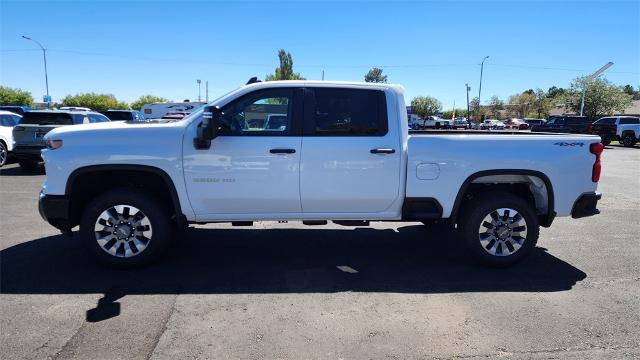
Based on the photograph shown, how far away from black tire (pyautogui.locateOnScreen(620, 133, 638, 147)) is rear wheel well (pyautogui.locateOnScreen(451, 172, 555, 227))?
2962cm

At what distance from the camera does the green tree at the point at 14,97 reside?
234 feet

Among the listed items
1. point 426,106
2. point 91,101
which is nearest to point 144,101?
point 91,101

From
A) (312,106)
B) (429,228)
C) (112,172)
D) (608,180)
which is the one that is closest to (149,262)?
(112,172)

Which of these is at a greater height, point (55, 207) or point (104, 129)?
point (104, 129)

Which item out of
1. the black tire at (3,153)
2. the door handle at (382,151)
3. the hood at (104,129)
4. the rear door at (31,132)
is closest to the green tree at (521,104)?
the rear door at (31,132)

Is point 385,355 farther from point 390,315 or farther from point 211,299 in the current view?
point 211,299

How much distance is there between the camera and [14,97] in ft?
238

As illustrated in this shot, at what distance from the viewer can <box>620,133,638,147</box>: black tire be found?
29047 mm

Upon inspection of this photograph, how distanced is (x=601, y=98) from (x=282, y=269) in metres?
61.6

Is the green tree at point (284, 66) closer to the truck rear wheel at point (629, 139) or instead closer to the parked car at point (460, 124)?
the parked car at point (460, 124)

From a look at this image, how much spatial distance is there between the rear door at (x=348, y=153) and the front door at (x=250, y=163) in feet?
0.50

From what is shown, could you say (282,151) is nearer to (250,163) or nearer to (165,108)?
Result: (250,163)

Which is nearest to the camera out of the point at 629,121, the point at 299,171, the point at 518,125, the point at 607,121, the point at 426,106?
the point at 299,171

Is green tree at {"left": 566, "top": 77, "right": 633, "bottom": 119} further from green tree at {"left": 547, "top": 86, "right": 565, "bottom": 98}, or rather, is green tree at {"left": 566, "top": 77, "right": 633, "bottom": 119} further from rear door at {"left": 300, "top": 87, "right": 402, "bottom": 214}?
rear door at {"left": 300, "top": 87, "right": 402, "bottom": 214}
